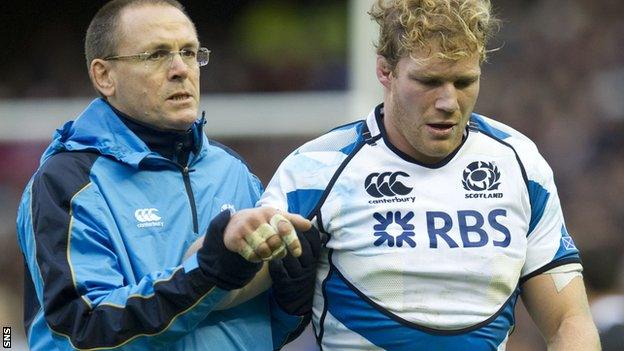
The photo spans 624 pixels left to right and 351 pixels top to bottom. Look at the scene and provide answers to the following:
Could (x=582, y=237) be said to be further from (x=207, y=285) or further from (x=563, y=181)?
(x=207, y=285)

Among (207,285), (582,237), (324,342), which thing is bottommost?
(582,237)

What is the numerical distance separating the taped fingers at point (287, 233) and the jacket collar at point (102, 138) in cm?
64

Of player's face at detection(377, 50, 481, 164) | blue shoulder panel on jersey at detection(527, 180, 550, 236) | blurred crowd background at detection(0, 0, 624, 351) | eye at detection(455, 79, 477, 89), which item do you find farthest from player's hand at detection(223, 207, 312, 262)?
blurred crowd background at detection(0, 0, 624, 351)

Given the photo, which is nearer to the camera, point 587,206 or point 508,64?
point 587,206

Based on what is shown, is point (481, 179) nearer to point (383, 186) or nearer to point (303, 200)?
point (383, 186)

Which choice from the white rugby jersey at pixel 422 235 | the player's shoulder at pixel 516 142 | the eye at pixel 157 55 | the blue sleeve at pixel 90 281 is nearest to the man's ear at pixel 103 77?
the eye at pixel 157 55

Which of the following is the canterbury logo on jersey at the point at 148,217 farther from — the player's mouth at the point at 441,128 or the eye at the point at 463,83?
the eye at the point at 463,83

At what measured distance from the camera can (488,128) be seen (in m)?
3.92

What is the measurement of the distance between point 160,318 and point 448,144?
931mm

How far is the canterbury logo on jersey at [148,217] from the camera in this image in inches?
151

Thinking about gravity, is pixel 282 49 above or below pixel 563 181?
above

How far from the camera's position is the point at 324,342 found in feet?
12.5

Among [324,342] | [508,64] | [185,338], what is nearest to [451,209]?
[324,342]

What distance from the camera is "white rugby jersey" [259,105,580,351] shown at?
3682mm
